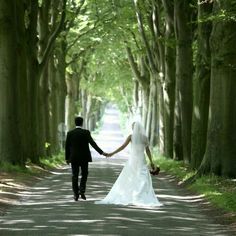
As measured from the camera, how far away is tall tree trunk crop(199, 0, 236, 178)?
58.7ft

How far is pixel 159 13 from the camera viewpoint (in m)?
30.1

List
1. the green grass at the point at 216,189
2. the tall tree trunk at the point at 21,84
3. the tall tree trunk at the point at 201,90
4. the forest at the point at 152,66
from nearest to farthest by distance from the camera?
the green grass at the point at 216,189 → the forest at the point at 152,66 → the tall tree trunk at the point at 201,90 → the tall tree trunk at the point at 21,84

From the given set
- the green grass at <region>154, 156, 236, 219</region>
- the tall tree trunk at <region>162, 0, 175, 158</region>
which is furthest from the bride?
the tall tree trunk at <region>162, 0, 175, 158</region>

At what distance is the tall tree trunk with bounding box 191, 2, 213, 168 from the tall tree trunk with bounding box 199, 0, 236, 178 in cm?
183

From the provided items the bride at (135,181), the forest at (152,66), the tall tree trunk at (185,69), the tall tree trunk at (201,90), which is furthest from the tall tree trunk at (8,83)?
the bride at (135,181)

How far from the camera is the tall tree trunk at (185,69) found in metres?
24.4

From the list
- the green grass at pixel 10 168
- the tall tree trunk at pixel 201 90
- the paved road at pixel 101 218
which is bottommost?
the paved road at pixel 101 218

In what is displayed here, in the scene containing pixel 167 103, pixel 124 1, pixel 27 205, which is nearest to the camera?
pixel 27 205

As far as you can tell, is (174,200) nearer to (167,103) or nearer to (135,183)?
(135,183)

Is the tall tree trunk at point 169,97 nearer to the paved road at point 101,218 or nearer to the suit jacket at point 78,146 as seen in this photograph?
the paved road at point 101,218

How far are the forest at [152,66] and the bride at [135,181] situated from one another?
3670mm

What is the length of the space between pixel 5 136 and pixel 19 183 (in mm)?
2508

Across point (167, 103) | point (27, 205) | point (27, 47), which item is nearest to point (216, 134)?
point (27, 205)

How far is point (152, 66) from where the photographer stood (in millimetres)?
33250
